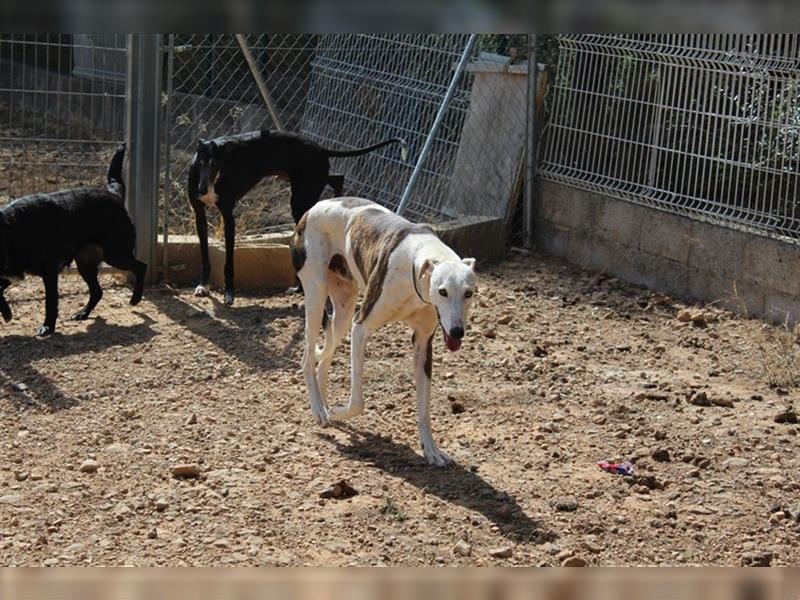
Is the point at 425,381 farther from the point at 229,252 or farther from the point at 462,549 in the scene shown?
the point at 229,252

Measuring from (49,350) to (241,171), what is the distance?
1998 millimetres

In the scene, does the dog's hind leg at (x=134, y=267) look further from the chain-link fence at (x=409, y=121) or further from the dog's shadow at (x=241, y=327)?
the chain-link fence at (x=409, y=121)

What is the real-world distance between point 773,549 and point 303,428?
8.08 feet

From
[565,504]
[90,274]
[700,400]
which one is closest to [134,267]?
[90,274]

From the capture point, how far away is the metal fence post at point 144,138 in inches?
350

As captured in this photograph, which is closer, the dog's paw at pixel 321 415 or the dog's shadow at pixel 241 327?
the dog's paw at pixel 321 415

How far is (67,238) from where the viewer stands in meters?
8.13

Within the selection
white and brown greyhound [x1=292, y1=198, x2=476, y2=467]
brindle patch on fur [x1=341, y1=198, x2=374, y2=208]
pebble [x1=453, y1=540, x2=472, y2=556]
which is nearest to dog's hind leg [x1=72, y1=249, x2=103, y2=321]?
white and brown greyhound [x1=292, y1=198, x2=476, y2=467]

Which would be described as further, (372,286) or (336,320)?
(336,320)


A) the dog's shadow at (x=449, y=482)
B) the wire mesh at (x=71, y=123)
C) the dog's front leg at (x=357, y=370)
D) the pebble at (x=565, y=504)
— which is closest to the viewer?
the dog's shadow at (x=449, y=482)

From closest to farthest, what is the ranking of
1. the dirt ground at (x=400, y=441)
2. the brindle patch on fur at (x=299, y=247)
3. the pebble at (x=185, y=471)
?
1. the dirt ground at (x=400, y=441)
2. the pebble at (x=185, y=471)
3. the brindle patch on fur at (x=299, y=247)

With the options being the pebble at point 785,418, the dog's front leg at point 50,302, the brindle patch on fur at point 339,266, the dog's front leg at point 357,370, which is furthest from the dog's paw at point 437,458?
the dog's front leg at point 50,302

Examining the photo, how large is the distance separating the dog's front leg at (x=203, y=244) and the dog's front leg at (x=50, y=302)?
1.25m

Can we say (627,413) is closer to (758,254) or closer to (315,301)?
(315,301)
